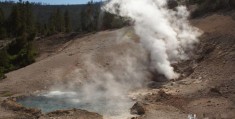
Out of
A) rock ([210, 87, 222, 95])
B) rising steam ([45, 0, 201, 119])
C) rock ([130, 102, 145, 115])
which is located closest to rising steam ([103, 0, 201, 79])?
rising steam ([45, 0, 201, 119])

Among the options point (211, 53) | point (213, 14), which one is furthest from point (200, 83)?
point (213, 14)

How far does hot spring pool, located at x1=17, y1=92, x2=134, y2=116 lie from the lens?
77.3 ft

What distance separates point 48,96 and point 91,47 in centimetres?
1092

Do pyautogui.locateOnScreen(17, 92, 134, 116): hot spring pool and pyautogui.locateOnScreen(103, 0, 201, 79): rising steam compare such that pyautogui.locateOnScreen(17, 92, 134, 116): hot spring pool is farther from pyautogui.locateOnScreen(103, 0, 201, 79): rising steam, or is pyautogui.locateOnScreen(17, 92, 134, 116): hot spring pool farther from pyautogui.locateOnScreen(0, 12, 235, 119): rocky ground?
pyautogui.locateOnScreen(103, 0, 201, 79): rising steam

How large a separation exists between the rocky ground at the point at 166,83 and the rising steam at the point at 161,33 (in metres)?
0.90

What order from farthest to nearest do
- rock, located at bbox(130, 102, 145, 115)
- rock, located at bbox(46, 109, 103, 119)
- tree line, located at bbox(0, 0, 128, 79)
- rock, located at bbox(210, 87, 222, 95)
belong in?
tree line, located at bbox(0, 0, 128, 79) < rock, located at bbox(210, 87, 222, 95) < rock, located at bbox(130, 102, 145, 115) < rock, located at bbox(46, 109, 103, 119)

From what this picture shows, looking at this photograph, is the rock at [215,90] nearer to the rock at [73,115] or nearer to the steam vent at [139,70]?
the steam vent at [139,70]

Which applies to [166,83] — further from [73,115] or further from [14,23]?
[14,23]

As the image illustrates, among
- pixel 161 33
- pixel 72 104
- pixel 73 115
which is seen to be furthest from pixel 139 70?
pixel 73 115

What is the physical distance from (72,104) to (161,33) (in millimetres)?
9806

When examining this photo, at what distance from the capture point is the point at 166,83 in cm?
2855

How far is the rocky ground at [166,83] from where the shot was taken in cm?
2164

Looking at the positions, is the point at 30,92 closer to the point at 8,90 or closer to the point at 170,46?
the point at 8,90

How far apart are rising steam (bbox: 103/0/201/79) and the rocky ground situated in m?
0.90
